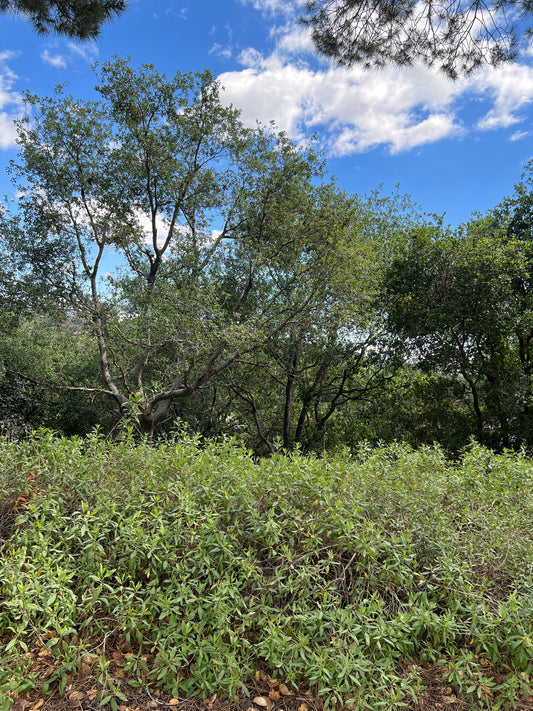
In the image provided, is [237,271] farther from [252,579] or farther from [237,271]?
[252,579]

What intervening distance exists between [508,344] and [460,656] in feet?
29.9

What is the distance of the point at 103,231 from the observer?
10070mm

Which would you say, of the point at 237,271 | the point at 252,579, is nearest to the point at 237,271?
the point at 237,271

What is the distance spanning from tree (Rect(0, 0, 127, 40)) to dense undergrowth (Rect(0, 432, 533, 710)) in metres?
6.08

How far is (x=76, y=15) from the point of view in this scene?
627 cm

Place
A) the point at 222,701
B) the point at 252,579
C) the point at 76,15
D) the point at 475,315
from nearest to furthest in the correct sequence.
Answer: the point at 222,701 < the point at 252,579 < the point at 76,15 < the point at 475,315

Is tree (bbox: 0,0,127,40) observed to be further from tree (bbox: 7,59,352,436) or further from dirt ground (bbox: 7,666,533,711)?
dirt ground (bbox: 7,666,533,711)

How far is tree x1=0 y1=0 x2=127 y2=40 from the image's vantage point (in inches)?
240

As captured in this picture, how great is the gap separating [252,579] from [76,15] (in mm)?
7533

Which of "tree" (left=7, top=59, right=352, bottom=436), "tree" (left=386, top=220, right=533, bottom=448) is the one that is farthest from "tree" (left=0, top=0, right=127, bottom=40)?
"tree" (left=386, top=220, right=533, bottom=448)

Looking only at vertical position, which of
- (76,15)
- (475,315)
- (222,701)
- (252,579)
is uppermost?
(76,15)

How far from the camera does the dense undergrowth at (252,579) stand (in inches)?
92.5

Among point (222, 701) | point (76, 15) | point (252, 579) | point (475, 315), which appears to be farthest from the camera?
point (475, 315)

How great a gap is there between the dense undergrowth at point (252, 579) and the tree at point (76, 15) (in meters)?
6.08
